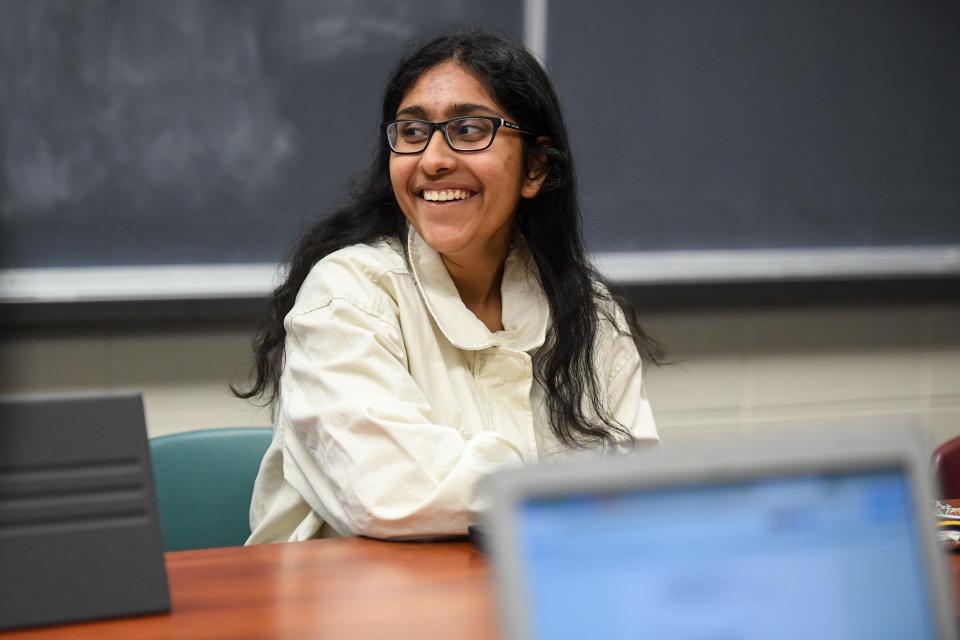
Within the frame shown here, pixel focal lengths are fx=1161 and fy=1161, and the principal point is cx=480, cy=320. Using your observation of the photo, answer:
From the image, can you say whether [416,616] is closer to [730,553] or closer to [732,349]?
[730,553]

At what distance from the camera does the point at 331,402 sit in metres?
1.49

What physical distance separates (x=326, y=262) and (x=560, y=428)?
0.43 m

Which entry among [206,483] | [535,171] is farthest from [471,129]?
[206,483]

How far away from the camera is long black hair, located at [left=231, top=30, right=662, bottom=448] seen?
176 cm

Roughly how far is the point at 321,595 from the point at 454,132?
82 cm

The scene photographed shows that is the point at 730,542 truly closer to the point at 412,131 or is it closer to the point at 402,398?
the point at 402,398

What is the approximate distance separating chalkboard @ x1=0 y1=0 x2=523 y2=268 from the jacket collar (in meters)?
0.79

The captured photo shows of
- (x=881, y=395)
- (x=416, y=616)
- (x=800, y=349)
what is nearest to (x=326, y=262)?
(x=416, y=616)

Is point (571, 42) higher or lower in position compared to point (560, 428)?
higher

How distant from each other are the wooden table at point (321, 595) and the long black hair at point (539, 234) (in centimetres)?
44

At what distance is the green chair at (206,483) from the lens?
1751 mm

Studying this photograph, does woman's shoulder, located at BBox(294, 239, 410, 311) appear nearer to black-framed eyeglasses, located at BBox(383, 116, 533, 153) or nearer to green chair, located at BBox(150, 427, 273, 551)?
black-framed eyeglasses, located at BBox(383, 116, 533, 153)

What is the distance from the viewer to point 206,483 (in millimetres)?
1783

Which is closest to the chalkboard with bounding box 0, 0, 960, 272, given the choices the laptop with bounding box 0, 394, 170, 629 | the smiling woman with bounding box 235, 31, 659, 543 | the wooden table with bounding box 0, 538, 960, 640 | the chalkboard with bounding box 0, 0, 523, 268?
the chalkboard with bounding box 0, 0, 523, 268
